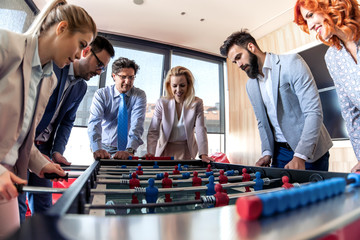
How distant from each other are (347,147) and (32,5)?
15.9 feet

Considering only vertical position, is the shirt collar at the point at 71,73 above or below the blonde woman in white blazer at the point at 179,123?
above

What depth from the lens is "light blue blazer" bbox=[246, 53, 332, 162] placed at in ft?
4.83

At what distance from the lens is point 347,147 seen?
3139 millimetres

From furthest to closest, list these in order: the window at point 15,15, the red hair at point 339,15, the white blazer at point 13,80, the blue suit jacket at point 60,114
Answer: the window at point 15,15
the blue suit jacket at point 60,114
the red hair at point 339,15
the white blazer at point 13,80

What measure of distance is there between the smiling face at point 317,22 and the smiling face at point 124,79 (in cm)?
156

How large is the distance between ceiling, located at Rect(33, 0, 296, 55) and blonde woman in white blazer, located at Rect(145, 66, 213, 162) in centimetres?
181

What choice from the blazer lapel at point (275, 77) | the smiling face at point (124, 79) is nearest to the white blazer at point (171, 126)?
the smiling face at point (124, 79)

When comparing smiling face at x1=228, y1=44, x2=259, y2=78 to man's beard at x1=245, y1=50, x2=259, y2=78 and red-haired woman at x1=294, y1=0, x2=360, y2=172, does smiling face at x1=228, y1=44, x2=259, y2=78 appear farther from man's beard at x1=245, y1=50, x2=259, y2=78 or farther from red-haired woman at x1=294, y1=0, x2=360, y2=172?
red-haired woman at x1=294, y1=0, x2=360, y2=172

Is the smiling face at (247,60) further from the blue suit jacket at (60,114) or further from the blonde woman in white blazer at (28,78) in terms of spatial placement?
the blue suit jacket at (60,114)

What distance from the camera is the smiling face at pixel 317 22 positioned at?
1330mm

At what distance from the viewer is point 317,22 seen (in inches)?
53.8

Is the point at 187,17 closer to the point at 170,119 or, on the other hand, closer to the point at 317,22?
the point at 170,119

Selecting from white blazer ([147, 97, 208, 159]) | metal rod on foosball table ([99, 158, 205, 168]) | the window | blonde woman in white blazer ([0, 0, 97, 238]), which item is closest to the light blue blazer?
metal rod on foosball table ([99, 158, 205, 168])

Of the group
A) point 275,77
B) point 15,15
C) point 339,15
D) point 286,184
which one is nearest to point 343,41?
point 339,15
